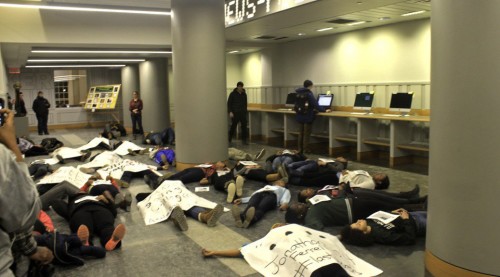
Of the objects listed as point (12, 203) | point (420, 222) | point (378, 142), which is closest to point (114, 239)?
point (12, 203)

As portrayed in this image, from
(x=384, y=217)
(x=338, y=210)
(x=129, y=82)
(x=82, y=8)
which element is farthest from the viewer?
(x=129, y=82)

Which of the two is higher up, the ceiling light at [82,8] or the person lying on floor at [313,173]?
the ceiling light at [82,8]

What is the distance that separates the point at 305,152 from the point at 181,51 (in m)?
3.95

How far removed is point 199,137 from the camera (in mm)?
7992

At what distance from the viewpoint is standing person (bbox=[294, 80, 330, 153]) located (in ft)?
32.2

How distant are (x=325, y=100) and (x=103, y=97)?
36.1 ft

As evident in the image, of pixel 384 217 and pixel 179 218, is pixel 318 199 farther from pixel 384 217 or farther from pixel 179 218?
pixel 179 218

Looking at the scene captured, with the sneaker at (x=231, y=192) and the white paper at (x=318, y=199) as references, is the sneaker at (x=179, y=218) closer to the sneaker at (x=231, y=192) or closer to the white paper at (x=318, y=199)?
the sneaker at (x=231, y=192)

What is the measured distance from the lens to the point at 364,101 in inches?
385

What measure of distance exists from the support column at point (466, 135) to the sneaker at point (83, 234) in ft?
9.84

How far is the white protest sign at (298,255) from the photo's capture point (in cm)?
334

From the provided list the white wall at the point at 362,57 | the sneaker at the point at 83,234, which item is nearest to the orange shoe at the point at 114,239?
the sneaker at the point at 83,234

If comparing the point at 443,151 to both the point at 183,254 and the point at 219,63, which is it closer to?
the point at 183,254

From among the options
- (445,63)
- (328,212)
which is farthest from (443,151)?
(328,212)
